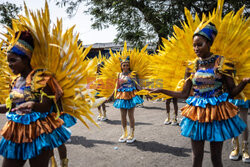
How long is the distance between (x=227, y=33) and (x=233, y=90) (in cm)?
79

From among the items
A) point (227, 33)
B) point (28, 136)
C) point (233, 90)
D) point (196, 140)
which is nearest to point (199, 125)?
point (196, 140)

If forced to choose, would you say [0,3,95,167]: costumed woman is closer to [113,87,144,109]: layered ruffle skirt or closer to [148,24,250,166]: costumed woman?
[148,24,250,166]: costumed woman

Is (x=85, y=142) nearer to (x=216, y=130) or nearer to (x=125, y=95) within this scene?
(x=125, y=95)

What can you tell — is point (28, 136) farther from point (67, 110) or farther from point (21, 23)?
point (21, 23)

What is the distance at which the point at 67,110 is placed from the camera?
2330 mm

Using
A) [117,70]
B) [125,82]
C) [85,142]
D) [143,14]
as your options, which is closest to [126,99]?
[125,82]

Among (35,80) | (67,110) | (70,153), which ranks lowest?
(70,153)

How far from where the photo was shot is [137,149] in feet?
14.4

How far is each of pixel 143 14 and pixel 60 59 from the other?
1177 centimetres

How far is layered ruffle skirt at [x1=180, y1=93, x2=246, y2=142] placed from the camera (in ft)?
7.44

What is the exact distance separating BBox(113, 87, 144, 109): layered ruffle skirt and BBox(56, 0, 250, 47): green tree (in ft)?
23.5

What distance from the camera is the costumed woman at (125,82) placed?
481 cm

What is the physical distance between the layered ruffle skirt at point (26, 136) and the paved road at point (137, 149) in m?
1.92

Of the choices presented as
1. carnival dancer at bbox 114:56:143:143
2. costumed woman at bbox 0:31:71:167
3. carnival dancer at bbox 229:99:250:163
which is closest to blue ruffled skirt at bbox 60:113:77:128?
carnival dancer at bbox 114:56:143:143
